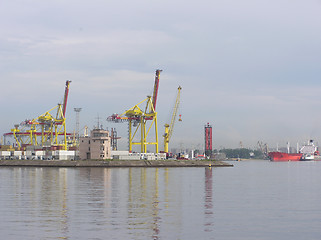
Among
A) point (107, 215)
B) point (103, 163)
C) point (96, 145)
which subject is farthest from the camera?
point (96, 145)

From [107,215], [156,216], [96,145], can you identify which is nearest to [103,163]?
[96,145]

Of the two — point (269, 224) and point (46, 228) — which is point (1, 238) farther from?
point (269, 224)

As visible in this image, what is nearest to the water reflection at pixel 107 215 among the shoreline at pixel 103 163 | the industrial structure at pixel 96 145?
the shoreline at pixel 103 163

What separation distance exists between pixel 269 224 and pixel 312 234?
4799 mm

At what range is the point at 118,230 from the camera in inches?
1379

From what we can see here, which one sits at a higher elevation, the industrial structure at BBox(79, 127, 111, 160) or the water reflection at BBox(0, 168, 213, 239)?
the industrial structure at BBox(79, 127, 111, 160)

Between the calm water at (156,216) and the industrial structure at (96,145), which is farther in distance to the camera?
the industrial structure at (96,145)

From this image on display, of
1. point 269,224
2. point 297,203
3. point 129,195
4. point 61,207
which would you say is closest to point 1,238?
point 61,207

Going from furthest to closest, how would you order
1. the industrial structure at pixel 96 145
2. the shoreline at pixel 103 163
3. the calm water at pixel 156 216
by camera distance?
the industrial structure at pixel 96 145 < the shoreline at pixel 103 163 < the calm water at pixel 156 216

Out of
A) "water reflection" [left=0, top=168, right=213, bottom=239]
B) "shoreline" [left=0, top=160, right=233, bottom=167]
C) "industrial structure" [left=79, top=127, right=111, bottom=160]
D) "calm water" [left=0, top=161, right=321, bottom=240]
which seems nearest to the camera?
"water reflection" [left=0, top=168, right=213, bottom=239]

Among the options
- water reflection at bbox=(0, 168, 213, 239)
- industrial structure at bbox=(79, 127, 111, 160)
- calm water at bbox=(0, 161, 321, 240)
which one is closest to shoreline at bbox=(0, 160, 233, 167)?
industrial structure at bbox=(79, 127, 111, 160)

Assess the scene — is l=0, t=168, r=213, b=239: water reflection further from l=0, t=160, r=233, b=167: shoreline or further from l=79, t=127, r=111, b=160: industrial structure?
l=79, t=127, r=111, b=160: industrial structure

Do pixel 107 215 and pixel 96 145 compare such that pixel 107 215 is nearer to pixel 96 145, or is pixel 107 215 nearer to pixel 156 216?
pixel 156 216

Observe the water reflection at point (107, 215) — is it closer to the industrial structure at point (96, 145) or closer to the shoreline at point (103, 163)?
the shoreline at point (103, 163)
